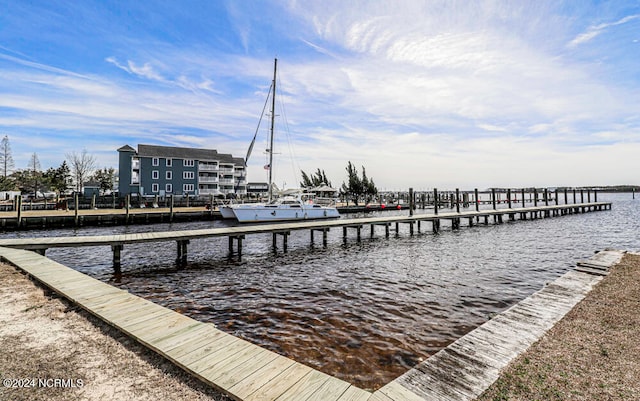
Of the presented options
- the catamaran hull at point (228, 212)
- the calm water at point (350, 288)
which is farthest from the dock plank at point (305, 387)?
the catamaran hull at point (228, 212)

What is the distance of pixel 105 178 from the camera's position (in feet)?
253

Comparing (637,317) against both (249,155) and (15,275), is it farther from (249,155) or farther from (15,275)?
(249,155)

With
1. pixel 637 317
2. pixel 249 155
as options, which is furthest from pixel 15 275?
pixel 249 155

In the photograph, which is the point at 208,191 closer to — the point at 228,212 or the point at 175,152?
the point at 175,152

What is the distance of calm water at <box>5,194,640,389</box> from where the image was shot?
6617 mm

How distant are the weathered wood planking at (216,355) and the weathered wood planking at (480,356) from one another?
2.60 feet

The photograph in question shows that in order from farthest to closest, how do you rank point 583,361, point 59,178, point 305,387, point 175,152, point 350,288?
1. point 59,178
2. point 175,152
3. point 350,288
4. point 583,361
5. point 305,387

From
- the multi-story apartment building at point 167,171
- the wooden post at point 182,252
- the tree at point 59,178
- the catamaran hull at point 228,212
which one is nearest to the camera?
the wooden post at point 182,252

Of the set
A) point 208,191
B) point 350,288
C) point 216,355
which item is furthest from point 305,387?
point 208,191

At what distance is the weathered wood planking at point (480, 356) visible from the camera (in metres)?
4.07

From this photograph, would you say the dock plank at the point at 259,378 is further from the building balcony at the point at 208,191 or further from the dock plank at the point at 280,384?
the building balcony at the point at 208,191

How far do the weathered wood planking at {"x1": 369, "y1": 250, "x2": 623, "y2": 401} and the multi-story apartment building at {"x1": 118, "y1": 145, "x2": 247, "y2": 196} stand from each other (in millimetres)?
50113

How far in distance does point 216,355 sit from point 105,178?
91.1m

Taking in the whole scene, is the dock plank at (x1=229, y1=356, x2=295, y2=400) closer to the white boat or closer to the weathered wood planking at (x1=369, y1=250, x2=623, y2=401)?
the weathered wood planking at (x1=369, y1=250, x2=623, y2=401)
